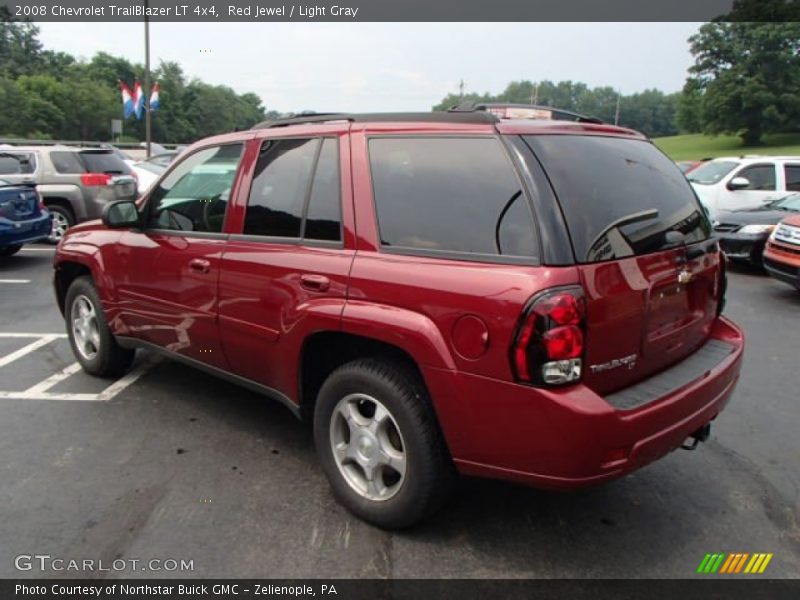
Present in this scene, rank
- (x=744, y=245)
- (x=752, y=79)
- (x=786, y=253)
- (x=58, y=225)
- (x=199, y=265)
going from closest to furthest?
(x=199, y=265)
(x=786, y=253)
(x=744, y=245)
(x=58, y=225)
(x=752, y=79)

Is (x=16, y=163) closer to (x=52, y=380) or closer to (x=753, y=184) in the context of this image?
(x=52, y=380)

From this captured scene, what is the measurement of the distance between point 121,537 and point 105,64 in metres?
87.9

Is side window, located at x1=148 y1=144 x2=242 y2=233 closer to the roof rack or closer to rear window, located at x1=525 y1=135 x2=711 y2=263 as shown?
the roof rack

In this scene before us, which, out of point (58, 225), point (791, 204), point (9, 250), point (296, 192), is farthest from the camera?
point (58, 225)

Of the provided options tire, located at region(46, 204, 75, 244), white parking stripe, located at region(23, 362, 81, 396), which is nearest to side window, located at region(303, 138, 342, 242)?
white parking stripe, located at region(23, 362, 81, 396)

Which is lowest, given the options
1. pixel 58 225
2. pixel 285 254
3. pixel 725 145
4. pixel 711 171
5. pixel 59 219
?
pixel 58 225

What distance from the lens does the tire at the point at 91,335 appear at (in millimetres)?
4559

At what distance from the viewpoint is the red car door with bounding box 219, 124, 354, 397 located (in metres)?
2.94

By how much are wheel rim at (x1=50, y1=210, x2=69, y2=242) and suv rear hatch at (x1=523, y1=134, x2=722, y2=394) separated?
1066 centimetres

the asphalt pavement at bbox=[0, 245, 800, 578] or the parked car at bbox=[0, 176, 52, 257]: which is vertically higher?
the parked car at bbox=[0, 176, 52, 257]

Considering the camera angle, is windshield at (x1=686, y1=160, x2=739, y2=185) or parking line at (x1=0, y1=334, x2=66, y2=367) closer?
parking line at (x1=0, y1=334, x2=66, y2=367)

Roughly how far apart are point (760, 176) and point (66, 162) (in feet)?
42.8

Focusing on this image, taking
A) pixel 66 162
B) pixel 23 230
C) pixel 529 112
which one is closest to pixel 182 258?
pixel 529 112

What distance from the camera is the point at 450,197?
2648mm
